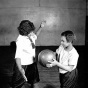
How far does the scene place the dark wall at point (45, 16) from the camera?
8445mm

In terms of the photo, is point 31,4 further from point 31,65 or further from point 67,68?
point 67,68

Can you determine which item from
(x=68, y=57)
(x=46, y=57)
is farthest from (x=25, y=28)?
(x=68, y=57)

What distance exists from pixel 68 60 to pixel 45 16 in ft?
21.3

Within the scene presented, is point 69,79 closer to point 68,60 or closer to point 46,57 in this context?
point 68,60

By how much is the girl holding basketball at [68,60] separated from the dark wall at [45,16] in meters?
6.30

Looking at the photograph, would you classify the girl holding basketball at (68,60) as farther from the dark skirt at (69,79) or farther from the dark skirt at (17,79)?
the dark skirt at (17,79)

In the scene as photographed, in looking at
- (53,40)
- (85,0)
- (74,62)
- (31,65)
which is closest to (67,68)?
(74,62)

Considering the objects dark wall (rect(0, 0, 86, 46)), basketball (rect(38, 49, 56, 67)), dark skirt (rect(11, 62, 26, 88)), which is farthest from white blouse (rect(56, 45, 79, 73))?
dark wall (rect(0, 0, 86, 46))

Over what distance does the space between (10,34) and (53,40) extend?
2436 mm

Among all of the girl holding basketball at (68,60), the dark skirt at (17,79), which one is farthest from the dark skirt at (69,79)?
the dark skirt at (17,79)

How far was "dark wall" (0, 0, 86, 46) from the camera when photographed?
8445 mm

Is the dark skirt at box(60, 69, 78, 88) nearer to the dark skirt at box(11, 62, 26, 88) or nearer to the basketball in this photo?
the basketball

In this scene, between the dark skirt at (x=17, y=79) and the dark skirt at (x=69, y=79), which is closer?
the dark skirt at (x=69, y=79)

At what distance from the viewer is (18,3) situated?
27.6 ft
